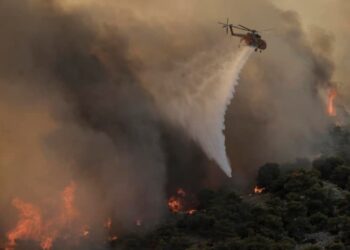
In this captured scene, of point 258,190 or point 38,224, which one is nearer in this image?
point 38,224

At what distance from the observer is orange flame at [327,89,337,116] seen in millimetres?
105931

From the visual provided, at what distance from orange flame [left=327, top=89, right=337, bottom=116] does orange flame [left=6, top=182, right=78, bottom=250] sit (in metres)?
54.3

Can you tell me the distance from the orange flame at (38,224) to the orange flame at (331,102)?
5427 cm

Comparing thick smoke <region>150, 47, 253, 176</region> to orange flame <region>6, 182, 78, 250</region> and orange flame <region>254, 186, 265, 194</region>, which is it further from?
orange flame <region>6, 182, 78, 250</region>

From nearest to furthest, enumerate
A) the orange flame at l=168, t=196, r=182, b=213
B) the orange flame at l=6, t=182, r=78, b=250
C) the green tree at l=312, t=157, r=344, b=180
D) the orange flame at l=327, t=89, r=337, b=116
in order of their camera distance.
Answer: the orange flame at l=6, t=182, r=78, b=250 < the orange flame at l=168, t=196, r=182, b=213 < the green tree at l=312, t=157, r=344, b=180 < the orange flame at l=327, t=89, r=337, b=116

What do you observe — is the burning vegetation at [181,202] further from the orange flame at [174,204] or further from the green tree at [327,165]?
the green tree at [327,165]

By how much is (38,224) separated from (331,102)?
60796 mm

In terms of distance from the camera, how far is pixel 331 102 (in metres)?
108

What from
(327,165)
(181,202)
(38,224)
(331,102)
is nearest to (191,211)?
(181,202)

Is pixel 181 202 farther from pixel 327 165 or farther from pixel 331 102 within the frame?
pixel 331 102

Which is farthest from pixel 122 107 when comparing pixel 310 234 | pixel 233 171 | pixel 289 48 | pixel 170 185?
pixel 289 48

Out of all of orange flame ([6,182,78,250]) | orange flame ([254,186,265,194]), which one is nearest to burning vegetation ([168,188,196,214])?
orange flame ([254,186,265,194])

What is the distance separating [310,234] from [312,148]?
31.0 metres

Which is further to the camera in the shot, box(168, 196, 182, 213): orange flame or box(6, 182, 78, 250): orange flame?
box(168, 196, 182, 213): orange flame
